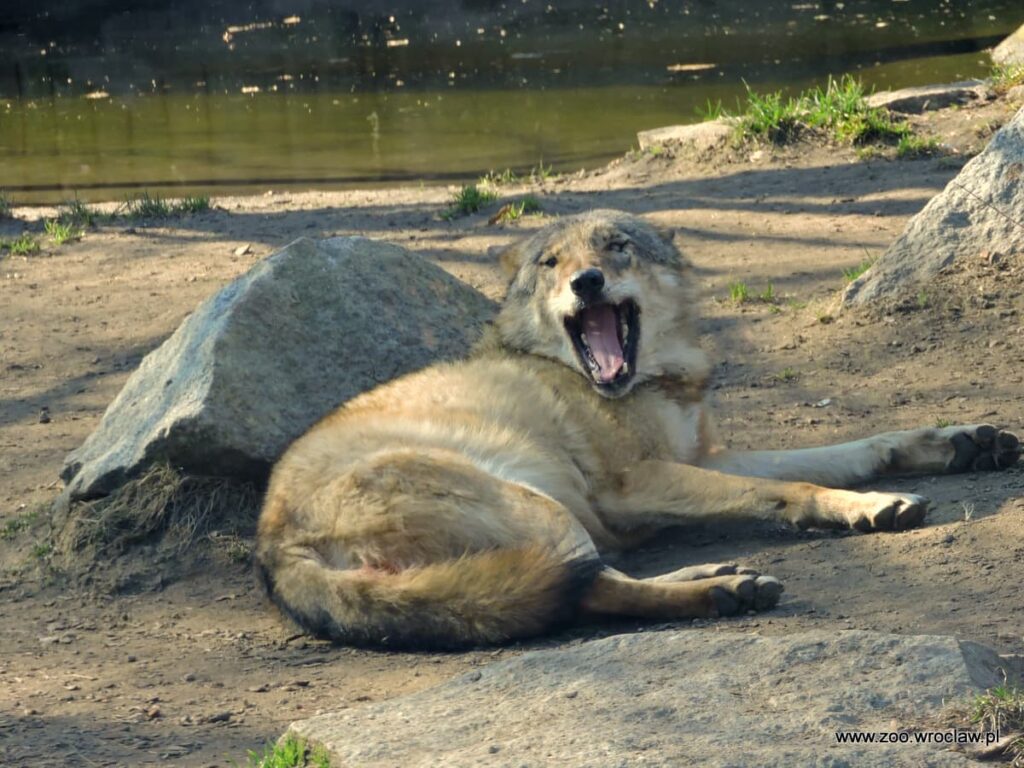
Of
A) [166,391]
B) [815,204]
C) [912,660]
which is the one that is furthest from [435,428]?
[815,204]

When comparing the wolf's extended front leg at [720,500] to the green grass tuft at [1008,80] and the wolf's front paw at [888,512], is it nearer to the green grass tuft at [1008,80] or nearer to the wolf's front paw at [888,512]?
the wolf's front paw at [888,512]

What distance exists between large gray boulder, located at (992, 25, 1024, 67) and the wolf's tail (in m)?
10.8

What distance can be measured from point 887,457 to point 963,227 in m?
1.93

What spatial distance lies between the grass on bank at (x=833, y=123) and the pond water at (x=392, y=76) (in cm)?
229

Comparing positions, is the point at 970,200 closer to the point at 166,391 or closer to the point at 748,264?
the point at 748,264

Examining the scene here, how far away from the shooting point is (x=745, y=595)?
421 centimetres

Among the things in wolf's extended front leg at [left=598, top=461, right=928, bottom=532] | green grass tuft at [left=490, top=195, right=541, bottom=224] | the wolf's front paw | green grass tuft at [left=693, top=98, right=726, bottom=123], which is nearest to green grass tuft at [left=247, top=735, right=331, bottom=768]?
wolf's extended front leg at [left=598, top=461, right=928, bottom=532]

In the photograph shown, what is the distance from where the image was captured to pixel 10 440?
6.74m

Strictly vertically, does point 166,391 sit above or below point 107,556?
above

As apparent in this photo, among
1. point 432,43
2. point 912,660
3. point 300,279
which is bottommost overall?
point 912,660

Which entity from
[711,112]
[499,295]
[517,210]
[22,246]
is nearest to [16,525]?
[499,295]

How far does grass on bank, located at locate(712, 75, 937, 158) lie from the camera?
983 centimetres

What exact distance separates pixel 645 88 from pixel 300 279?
10.2 m

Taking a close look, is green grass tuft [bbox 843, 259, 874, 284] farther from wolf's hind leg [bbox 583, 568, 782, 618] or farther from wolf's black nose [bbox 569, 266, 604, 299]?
wolf's hind leg [bbox 583, 568, 782, 618]
